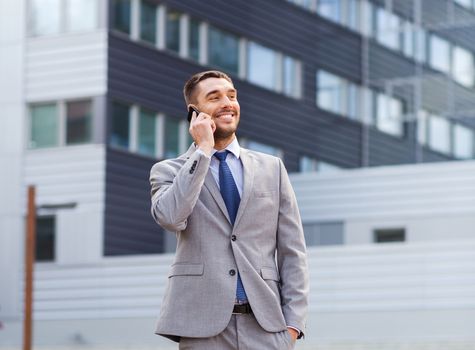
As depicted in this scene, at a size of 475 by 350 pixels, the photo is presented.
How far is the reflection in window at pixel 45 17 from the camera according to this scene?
31.2 m

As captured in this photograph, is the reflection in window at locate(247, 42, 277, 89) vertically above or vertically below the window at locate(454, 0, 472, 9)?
below

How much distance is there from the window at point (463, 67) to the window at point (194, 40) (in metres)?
6.08

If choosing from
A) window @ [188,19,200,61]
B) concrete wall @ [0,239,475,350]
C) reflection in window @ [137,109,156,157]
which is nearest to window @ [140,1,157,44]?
window @ [188,19,200,61]

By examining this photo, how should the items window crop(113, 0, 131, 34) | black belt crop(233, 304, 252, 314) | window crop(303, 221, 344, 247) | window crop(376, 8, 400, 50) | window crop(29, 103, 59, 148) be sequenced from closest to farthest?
black belt crop(233, 304, 252, 314)
window crop(113, 0, 131, 34)
window crop(29, 103, 59, 148)
window crop(303, 221, 344, 247)
window crop(376, 8, 400, 50)

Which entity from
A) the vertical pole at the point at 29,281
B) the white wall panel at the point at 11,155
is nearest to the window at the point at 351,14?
the white wall panel at the point at 11,155

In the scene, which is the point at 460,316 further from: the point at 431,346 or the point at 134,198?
the point at 134,198

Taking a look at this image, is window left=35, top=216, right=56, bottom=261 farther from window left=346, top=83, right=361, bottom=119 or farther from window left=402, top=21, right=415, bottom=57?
window left=346, top=83, right=361, bottom=119

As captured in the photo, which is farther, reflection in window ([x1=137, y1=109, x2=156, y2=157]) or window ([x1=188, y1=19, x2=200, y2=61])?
window ([x1=188, y1=19, x2=200, y2=61])

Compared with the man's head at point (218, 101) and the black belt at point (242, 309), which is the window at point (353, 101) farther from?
the black belt at point (242, 309)

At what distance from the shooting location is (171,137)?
3212 centimetres

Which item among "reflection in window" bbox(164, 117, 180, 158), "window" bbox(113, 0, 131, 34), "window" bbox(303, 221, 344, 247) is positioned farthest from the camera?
"window" bbox(303, 221, 344, 247)

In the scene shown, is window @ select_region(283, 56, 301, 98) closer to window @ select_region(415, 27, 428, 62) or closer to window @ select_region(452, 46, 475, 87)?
window @ select_region(415, 27, 428, 62)

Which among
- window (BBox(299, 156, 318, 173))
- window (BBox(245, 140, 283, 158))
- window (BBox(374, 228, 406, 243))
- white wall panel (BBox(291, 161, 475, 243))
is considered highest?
window (BBox(245, 140, 283, 158))

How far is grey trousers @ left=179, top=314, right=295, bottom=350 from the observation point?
494cm
